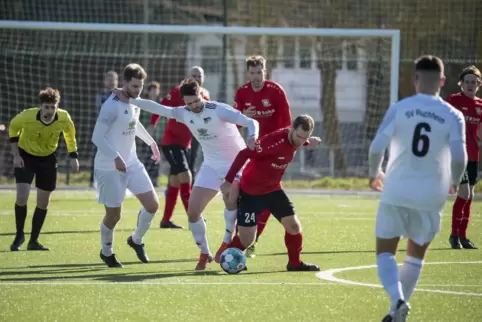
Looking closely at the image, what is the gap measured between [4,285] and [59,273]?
3.40ft

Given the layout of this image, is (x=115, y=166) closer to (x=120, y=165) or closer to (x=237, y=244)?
(x=120, y=165)

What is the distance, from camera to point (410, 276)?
25.2 ft

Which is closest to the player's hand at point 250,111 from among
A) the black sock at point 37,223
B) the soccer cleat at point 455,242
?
the black sock at point 37,223

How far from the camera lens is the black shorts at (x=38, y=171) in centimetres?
1298

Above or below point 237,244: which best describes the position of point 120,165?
above

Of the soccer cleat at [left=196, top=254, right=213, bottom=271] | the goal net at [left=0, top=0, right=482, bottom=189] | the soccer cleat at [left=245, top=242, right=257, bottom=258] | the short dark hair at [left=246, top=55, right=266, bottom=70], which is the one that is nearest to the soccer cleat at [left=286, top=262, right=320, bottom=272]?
the soccer cleat at [left=196, top=254, right=213, bottom=271]

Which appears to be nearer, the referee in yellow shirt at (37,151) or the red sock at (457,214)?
the referee in yellow shirt at (37,151)

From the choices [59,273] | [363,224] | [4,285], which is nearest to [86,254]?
[59,273]

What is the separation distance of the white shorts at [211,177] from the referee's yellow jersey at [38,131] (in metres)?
2.17

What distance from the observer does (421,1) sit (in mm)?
25078

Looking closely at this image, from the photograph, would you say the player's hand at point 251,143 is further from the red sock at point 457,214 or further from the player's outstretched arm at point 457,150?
the red sock at point 457,214

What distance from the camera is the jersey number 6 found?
24.4 feet

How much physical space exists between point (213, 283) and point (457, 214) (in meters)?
4.53

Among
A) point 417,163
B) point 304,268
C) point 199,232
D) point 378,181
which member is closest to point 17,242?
point 199,232
